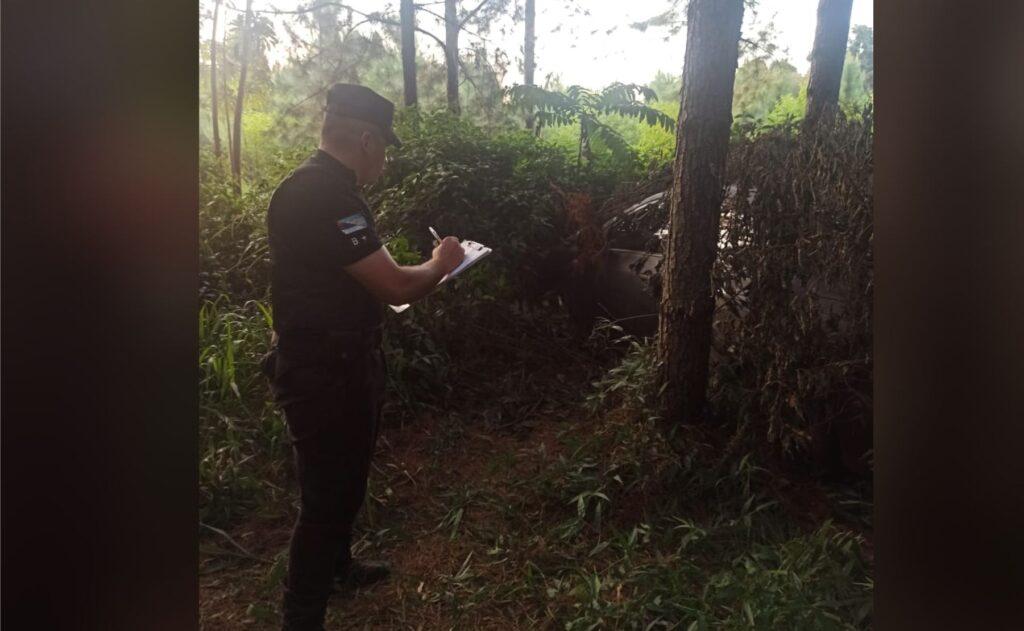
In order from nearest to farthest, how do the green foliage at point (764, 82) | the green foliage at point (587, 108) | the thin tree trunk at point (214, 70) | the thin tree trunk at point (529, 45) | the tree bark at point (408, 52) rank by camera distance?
the green foliage at point (587, 108)
the thin tree trunk at point (214, 70)
the tree bark at point (408, 52)
the thin tree trunk at point (529, 45)
the green foliage at point (764, 82)

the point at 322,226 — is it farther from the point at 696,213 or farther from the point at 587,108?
the point at 587,108

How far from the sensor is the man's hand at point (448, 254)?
221 centimetres

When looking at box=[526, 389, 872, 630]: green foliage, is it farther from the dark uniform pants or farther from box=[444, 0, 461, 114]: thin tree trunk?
box=[444, 0, 461, 114]: thin tree trunk

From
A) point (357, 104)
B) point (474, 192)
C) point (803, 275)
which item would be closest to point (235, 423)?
point (357, 104)

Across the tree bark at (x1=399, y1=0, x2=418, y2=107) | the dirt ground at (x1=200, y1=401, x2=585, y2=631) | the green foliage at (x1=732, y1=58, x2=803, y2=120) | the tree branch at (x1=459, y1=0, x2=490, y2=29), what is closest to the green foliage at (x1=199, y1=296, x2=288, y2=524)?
the dirt ground at (x1=200, y1=401, x2=585, y2=631)

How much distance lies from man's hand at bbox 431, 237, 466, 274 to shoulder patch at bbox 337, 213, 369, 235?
0.26 meters

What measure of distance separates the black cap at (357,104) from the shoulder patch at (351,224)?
0.35 metres

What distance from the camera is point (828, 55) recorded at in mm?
5660

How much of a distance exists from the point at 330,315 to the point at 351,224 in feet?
0.91

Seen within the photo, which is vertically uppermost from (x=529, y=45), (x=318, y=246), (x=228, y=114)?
(x=529, y=45)
